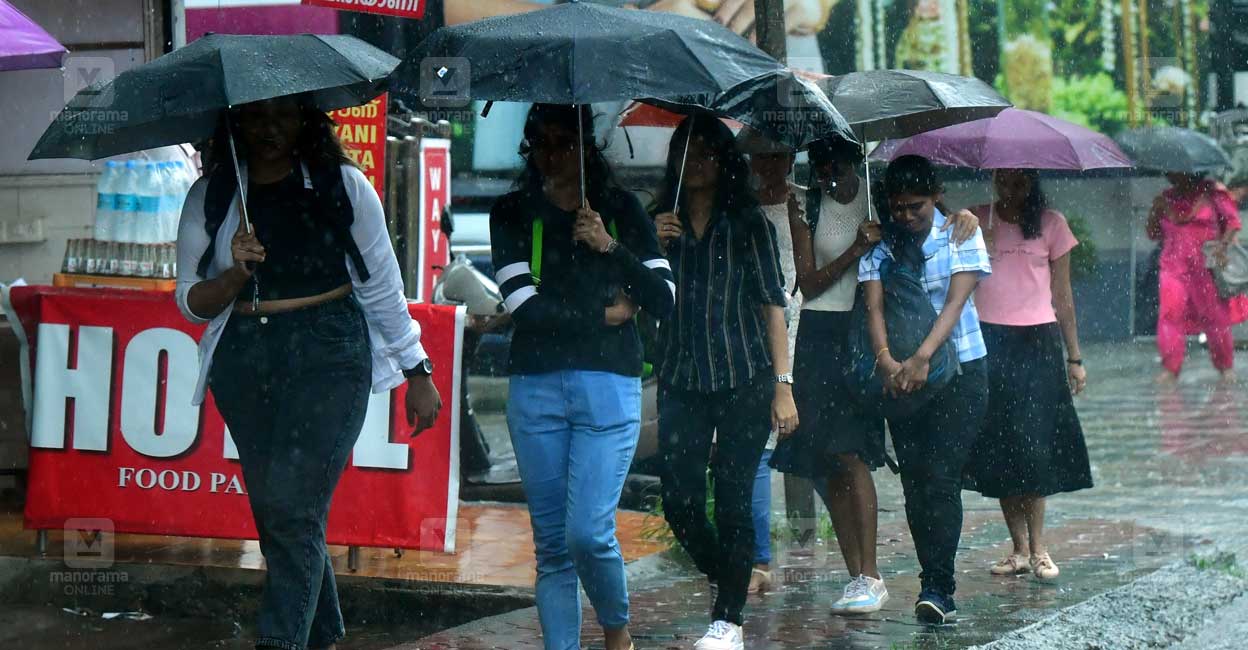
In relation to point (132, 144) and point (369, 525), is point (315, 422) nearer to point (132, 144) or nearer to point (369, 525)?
point (132, 144)

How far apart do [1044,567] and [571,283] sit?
10.3 ft

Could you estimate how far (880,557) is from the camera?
7.62 metres

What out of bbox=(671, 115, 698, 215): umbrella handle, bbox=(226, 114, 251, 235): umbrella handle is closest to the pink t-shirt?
bbox=(671, 115, 698, 215): umbrella handle

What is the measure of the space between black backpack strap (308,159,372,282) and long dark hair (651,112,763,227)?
1.26 m

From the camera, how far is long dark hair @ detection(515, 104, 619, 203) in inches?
192

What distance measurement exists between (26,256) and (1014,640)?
576 cm

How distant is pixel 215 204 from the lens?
4730 mm

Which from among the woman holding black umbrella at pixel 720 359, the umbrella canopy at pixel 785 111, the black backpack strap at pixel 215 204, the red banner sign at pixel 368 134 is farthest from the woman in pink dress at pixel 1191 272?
the black backpack strap at pixel 215 204

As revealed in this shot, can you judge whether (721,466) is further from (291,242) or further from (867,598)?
(291,242)

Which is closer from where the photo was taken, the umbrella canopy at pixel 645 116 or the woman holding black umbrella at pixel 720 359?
the woman holding black umbrella at pixel 720 359

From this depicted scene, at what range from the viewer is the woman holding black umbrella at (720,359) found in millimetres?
5457

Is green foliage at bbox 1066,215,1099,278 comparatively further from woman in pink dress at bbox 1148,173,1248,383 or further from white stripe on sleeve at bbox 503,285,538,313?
white stripe on sleeve at bbox 503,285,538,313

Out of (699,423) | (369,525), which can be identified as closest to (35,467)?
(369,525)

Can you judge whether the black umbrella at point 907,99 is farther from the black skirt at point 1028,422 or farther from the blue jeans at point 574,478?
the blue jeans at point 574,478
